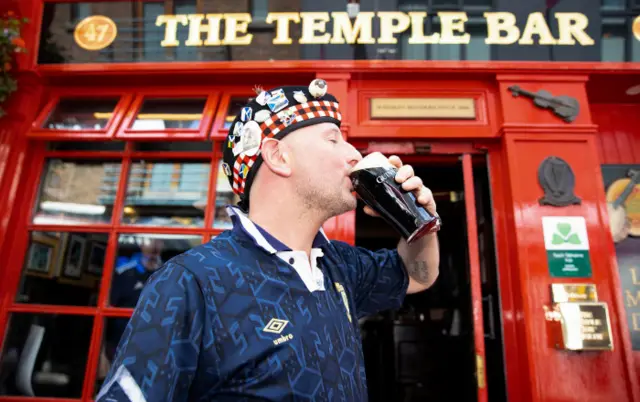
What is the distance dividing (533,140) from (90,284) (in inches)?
140

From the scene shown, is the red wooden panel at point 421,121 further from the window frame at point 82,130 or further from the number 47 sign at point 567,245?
the window frame at point 82,130

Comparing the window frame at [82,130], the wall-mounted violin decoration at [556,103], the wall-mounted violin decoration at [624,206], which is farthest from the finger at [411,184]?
the window frame at [82,130]

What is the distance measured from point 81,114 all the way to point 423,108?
2881 mm

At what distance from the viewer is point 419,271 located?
57.6 inches

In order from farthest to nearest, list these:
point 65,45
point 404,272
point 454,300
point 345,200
Result: 1. point 454,300
2. point 65,45
3. point 404,272
4. point 345,200

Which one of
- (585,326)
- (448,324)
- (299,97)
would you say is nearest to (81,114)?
(299,97)

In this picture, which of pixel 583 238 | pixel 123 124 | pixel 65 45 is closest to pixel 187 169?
pixel 123 124

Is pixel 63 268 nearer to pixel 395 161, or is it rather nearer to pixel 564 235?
pixel 395 161

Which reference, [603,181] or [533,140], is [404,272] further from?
[603,181]

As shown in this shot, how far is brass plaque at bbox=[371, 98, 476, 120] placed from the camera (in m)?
3.21

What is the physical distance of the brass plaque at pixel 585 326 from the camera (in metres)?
2.57

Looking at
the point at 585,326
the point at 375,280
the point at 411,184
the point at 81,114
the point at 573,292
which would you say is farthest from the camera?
the point at 81,114

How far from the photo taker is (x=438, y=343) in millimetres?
5137

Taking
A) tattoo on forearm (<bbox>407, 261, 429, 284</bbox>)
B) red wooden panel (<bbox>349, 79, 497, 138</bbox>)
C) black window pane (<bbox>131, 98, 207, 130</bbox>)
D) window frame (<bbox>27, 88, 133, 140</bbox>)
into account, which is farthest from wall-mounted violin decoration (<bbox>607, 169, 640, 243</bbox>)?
window frame (<bbox>27, 88, 133, 140</bbox>)
